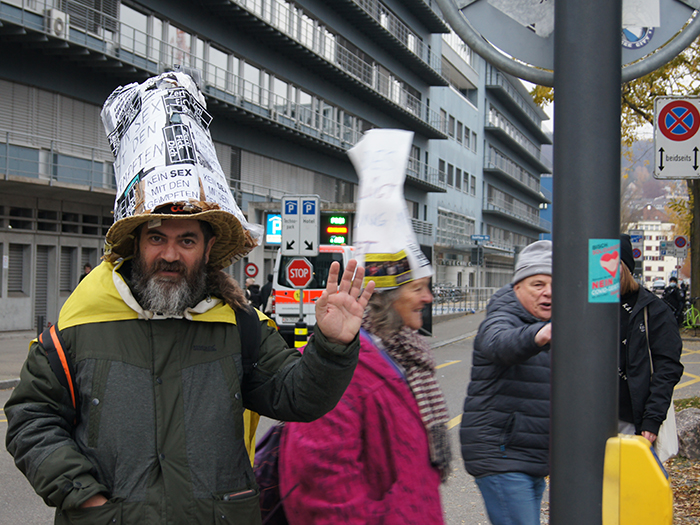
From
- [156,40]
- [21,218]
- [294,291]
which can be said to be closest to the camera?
[294,291]

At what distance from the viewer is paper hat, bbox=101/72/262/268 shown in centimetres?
224

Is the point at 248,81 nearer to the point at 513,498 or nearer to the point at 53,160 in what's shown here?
the point at 53,160

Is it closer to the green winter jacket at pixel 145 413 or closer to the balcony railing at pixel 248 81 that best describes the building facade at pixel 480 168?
the balcony railing at pixel 248 81

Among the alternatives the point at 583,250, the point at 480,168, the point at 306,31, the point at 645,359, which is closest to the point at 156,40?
the point at 306,31

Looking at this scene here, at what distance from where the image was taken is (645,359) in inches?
159

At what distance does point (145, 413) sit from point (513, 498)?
66.4 inches

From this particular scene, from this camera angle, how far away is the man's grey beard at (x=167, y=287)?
2211mm

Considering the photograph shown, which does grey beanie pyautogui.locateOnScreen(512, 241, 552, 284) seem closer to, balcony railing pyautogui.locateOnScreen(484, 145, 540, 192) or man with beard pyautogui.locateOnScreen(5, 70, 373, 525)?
man with beard pyautogui.locateOnScreen(5, 70, 373, 525)

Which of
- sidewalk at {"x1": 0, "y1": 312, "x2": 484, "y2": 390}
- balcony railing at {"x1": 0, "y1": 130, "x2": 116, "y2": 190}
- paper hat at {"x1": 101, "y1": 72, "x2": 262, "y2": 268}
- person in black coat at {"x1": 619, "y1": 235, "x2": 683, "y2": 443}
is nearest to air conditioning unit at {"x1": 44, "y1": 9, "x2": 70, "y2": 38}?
balcony railing at {"x1": 0, "y1": 130, "x2": 116, "y2": 190}

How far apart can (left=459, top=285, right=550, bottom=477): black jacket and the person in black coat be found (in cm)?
111

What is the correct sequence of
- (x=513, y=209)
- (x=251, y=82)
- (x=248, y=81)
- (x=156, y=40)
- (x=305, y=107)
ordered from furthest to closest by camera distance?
(x=513, y=209)
(x=305, y=107)
(x=251, y=82)
(x=248, y=81)
(x=156, y=40)

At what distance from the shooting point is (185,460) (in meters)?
2.12

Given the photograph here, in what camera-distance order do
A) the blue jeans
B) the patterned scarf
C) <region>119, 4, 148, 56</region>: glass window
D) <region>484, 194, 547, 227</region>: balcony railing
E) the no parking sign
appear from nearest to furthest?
the patterned scarf < the blue jeans < the no parking sign < <region>119, 4, 148, 56</region>: glass window < <region>484, 194, 547, 227</region>: balcony railing

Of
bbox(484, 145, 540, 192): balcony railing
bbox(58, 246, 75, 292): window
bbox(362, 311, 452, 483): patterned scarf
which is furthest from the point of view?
bbox(484, 145, 540, 192): balcony railing
